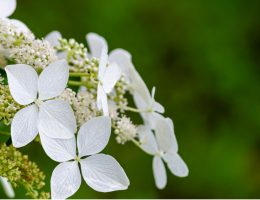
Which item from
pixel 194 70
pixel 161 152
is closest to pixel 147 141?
pixel 161 152

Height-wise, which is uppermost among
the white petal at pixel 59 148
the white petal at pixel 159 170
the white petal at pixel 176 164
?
the white petal at pixel 59 148

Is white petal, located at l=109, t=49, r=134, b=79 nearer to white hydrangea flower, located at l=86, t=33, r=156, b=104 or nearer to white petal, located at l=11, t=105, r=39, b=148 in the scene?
white hydrangea flower, located at l=86, t=33, r=156, b=104

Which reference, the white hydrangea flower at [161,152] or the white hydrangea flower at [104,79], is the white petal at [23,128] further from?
the white hydrangea flower at [161,152]

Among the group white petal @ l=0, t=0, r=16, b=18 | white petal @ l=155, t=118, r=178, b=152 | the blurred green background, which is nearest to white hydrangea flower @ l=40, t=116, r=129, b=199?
white petal @ l=155, t=118, r=178, b=152

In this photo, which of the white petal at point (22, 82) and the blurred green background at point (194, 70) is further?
the blurred green background at point (194, 70)

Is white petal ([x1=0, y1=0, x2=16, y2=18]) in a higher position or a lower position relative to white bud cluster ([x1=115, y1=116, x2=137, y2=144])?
higher

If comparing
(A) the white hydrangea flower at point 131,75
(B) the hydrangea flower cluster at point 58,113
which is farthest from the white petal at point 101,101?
(A) the white hydrangea flower at point 131,75
